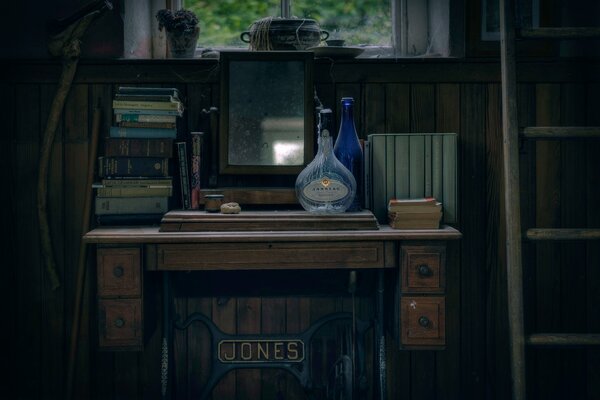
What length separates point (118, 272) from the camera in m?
2.27

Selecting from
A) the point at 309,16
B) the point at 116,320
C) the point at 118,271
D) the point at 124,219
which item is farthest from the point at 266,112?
the point at 116,320

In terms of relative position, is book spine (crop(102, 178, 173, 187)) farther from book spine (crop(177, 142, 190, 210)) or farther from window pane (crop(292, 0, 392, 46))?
window pane (crop(292, 0, 392, 46))

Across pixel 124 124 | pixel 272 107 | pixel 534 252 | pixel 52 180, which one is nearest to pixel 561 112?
pixel 534 252

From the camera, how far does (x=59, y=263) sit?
9.34 ft

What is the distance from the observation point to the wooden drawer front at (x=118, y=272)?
227 cm

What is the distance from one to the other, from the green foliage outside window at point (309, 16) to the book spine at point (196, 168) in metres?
0.55

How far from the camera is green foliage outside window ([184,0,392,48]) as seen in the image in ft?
9.96

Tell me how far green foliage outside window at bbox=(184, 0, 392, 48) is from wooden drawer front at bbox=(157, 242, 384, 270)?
1.09 meters

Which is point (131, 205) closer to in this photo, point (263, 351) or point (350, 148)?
point (263, 351)

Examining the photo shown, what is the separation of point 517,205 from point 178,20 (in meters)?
1.39

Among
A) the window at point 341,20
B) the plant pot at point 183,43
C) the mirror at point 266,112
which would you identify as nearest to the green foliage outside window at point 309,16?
the window at point 341,20

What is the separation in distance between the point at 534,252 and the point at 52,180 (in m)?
1.87

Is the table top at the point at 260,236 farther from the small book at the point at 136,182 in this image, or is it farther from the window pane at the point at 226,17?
the window pane at the point at 226,17

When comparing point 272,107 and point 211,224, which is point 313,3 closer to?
point 272,107
